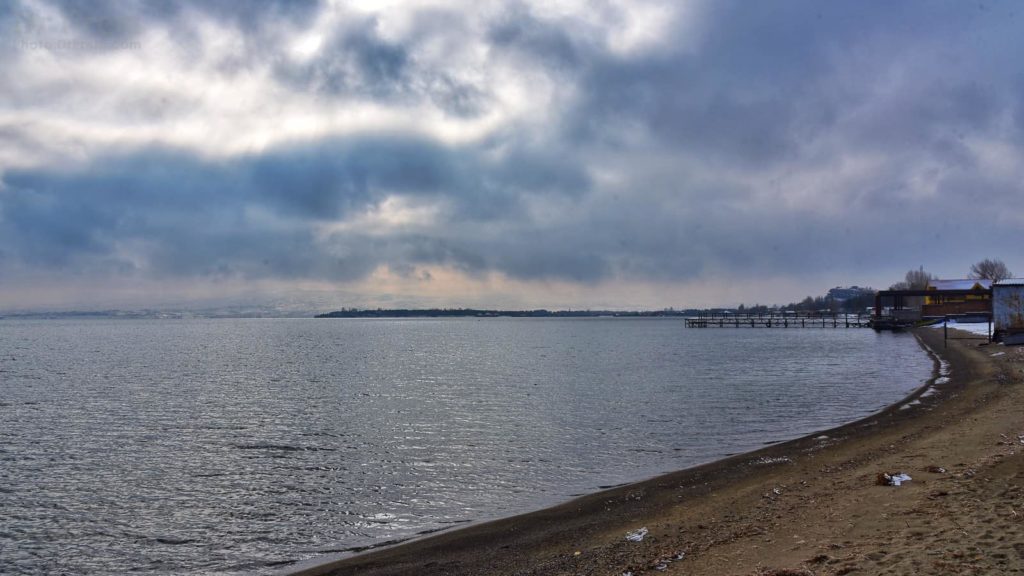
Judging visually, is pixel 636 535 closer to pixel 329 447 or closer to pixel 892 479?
pixel 892 479

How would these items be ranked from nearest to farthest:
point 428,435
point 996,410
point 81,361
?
1. point 996,410
2. point 428,435
3. point 81,361

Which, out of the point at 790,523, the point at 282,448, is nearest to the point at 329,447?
the point at 282,448

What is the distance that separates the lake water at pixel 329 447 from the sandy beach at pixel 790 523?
1733 mm

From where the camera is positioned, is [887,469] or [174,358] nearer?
[887,469]

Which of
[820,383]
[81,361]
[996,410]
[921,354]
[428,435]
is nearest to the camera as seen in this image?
[996,410]

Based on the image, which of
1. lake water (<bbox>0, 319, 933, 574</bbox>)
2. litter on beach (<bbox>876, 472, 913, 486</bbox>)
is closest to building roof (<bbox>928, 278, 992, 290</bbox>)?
lake water (<bbox>0, 319, 933, 574</bbox>)

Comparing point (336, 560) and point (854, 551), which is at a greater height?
point (854, 551)

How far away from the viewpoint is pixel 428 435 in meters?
25.5

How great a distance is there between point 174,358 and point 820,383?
67.0 metres

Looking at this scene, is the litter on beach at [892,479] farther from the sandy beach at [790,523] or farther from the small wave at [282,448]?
the small wave at [282,448]

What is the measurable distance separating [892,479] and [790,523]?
3.46 m

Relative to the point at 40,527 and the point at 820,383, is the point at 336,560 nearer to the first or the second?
the point at 40,527

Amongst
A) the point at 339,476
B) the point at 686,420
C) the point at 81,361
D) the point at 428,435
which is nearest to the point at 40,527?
the point at 339,476

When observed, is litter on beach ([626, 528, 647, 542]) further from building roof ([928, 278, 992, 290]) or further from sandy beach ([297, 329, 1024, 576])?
building roof ([928, 278, 992, 290])
